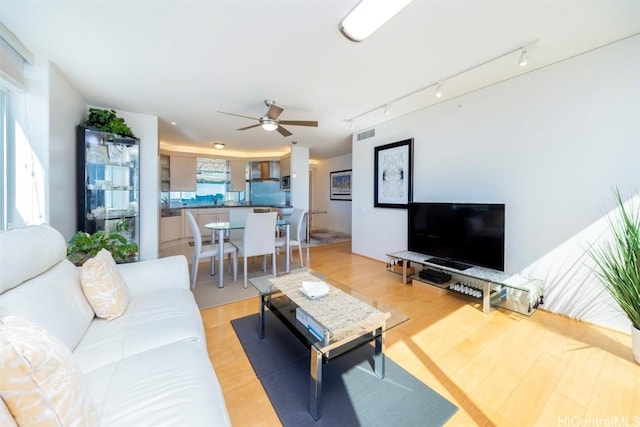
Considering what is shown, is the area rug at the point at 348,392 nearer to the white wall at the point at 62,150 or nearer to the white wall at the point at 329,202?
the white wall at the point at 62,150

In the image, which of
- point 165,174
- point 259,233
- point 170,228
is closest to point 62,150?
point 259,233

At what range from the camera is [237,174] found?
727cm

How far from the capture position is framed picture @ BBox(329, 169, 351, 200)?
7.38 meters

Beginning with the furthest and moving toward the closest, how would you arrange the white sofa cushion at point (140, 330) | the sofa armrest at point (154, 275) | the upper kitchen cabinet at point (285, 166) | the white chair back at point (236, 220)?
the upper kitchen cabinet at point (285, 166) < the white chair back at point (236, 220) < the sofa armrest at point (154, 275) < the white sofa cushion at point (140, 330)

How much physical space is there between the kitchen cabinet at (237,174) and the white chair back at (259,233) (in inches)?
168

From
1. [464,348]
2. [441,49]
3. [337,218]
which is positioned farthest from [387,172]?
[337,218]

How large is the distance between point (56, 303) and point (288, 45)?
231 cm

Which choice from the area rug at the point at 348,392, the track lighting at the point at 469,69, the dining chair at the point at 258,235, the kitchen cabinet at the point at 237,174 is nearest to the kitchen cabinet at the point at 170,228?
the kitchen cabinet at the point at 237,174

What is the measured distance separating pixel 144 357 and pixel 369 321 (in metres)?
1.21

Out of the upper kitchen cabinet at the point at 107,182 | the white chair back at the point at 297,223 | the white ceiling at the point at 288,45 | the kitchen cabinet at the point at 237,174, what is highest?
the white ceiling at the point at 288,45

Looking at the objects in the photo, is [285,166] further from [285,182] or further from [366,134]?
[366,134]

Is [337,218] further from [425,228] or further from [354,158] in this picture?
[425,228]

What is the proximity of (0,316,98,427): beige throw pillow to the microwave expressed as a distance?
18.9ft

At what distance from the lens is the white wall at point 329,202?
24.8ft
